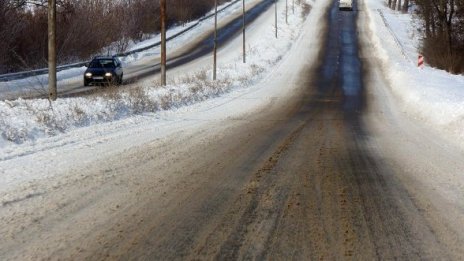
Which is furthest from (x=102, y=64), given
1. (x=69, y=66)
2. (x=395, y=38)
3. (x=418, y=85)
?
(x=395, y=38)

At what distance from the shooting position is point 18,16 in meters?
35.9

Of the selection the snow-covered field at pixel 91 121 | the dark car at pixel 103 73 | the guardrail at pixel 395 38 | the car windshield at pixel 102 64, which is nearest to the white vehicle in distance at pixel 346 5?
the guardrail at pixel 395 38

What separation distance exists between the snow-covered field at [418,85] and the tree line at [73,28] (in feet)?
62.3

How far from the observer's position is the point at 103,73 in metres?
28.7

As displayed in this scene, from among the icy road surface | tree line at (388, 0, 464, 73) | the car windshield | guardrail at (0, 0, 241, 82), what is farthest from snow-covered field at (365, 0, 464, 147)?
guardrail at (0, 0, 241, 82)

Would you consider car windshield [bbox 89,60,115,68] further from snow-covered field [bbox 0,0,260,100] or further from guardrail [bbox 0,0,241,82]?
guardrail [bbox 0,0,241,82]

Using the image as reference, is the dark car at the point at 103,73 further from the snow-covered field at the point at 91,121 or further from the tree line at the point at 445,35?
the tree line at the point at 445,35

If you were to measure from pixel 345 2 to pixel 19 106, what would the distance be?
7392cm

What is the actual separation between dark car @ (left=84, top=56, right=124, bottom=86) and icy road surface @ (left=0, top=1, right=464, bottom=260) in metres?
15.7

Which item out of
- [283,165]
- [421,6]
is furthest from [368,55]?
[283,165]

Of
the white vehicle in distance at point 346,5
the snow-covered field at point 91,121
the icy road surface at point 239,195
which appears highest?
the white vehicle in distance at point 346,5

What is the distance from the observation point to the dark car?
28609mm

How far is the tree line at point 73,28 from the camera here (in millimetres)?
34875

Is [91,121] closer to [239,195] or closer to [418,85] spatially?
[239,195]
